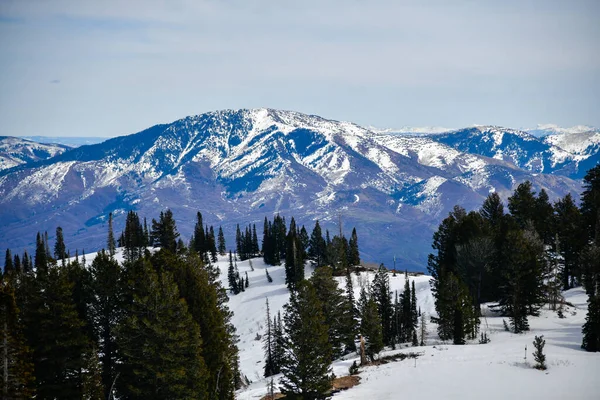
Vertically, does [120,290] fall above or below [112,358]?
above

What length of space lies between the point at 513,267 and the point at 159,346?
1867 inches

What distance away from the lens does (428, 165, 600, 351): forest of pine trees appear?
6125cm

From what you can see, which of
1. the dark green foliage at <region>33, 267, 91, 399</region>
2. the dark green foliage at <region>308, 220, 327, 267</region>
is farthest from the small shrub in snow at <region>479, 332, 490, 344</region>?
the dark green foliage at <region>308, 220, 327, 267</region>

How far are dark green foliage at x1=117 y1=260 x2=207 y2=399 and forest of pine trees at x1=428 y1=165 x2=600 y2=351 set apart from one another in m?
33.6

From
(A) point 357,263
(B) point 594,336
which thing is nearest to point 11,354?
(B) point 594,336

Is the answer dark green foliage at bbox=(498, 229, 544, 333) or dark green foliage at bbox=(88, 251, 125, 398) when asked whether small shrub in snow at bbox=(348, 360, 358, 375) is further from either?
dark green foliage at bbox=(88, 251, 125, 398)

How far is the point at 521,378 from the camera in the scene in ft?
130

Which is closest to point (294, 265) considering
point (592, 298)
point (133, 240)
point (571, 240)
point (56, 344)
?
point (133, 240)

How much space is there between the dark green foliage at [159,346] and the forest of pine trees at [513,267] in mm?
33602

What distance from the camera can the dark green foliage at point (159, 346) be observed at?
3506 cm

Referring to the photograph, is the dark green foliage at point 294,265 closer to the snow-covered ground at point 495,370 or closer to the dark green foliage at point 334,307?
the snow-covered ground at point 495,370

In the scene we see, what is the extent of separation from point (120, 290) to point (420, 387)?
26.3 m

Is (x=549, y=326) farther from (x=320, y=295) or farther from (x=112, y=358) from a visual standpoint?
(x=112, y=358)

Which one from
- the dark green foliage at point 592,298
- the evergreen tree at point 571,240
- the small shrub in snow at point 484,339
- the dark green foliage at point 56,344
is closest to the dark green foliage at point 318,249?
the evergreen tree at point 571,240
